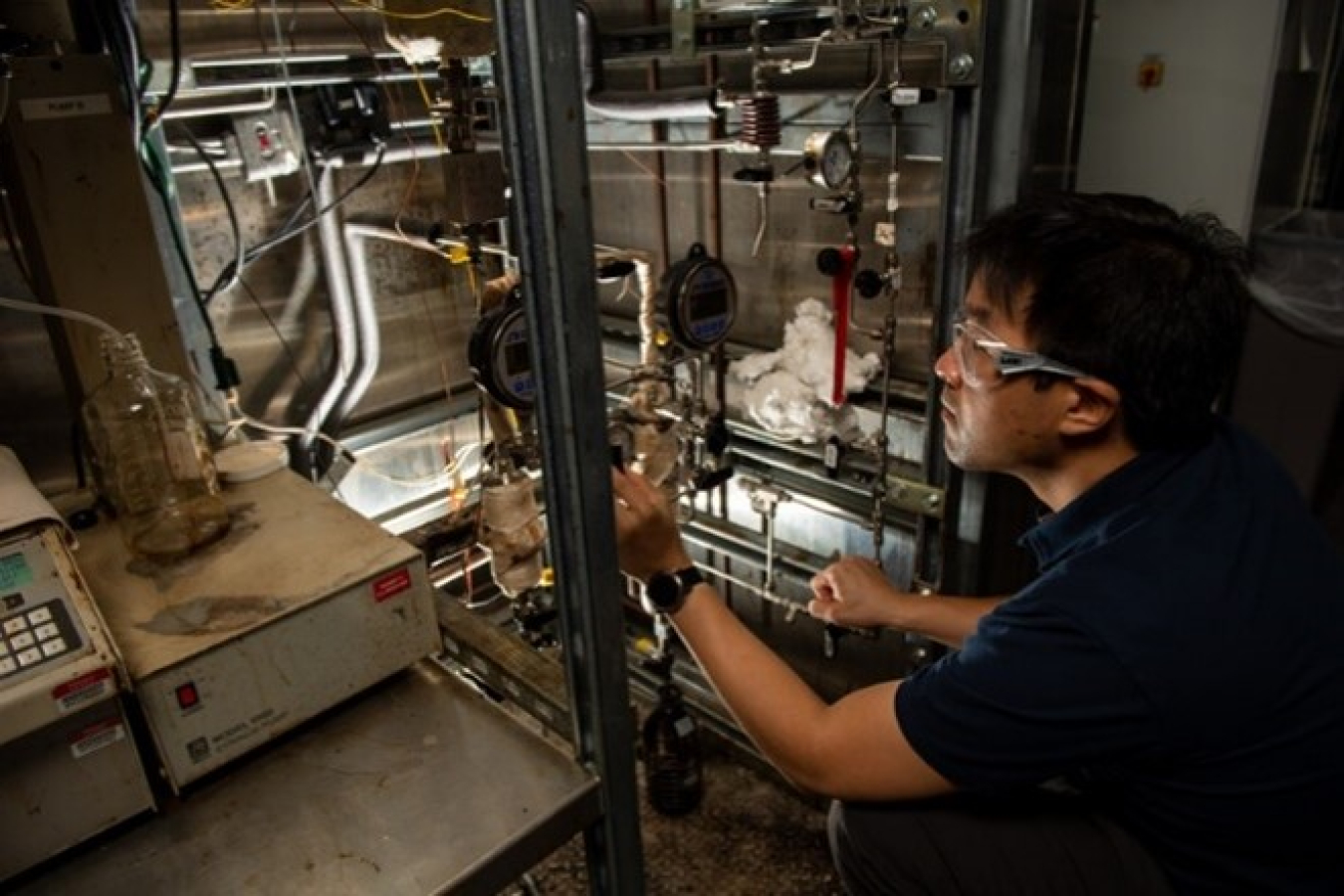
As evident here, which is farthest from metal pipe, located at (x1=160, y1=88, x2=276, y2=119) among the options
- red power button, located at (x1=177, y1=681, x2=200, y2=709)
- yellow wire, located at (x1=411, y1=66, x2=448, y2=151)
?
red power button, located at (x1=177, y1=681, x2=200, y2=709)

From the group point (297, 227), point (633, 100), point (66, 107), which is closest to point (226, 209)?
point (297, 227)

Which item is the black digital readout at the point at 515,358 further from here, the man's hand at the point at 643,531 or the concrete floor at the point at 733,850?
the concrete floor at the point at 733,850

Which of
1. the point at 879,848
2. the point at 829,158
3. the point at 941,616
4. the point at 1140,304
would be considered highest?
the point at 829,158

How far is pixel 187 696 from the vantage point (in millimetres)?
937

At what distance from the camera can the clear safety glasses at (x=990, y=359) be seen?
1027mm

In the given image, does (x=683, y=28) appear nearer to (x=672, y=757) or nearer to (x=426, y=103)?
(x=426, y=103)

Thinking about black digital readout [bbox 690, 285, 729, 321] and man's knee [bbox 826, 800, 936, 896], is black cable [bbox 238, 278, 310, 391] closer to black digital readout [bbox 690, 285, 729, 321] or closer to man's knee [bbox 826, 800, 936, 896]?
black digital readout [bbox 690, 285, 729, 321]

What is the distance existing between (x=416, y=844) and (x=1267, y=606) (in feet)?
3.00

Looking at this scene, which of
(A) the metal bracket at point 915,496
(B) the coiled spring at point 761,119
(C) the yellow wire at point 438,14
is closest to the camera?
(C) the yellow wire at point 438,14

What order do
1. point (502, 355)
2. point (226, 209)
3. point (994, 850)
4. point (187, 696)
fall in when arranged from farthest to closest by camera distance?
point (226, 209) → point (502, 355) → point (994, 850) → point (187, 696)

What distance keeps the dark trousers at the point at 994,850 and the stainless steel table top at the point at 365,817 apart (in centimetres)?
48

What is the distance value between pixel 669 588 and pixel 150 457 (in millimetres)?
841

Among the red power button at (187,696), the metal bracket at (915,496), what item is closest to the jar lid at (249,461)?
the red power button at (187,696)

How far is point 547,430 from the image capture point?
82 centimetres
